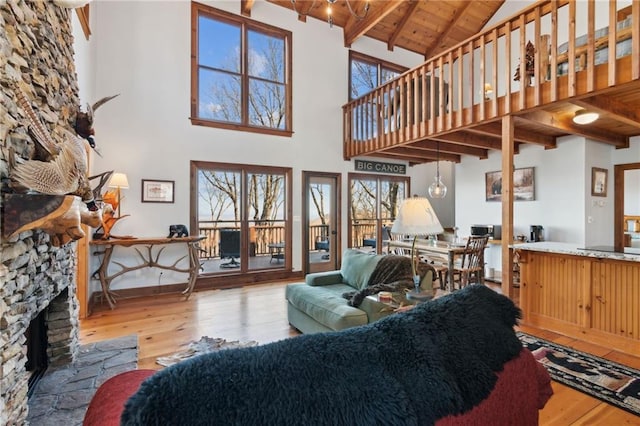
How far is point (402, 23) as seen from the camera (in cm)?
708

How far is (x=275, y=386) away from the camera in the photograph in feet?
2.28

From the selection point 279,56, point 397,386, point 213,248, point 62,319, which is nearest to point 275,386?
point 397,386

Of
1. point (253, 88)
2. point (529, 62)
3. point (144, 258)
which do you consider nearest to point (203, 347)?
point (144, 258)

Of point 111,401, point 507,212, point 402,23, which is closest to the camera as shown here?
point 111,401

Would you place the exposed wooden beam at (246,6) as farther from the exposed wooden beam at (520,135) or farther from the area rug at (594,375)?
the area rug at (594,375)

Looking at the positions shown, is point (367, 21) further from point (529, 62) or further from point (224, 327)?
point (224, 327)

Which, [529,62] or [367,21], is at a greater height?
[367,21]

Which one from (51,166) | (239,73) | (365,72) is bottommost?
(51,166)

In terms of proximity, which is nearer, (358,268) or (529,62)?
(358,268)

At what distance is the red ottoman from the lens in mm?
1006

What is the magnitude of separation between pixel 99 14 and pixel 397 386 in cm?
608

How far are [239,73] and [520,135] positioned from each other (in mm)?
4902

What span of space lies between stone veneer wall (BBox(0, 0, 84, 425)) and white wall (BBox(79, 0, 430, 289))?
236cm

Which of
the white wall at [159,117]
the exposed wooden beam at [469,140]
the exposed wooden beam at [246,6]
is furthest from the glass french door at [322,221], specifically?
the exposed wooden beam at [246,6]
